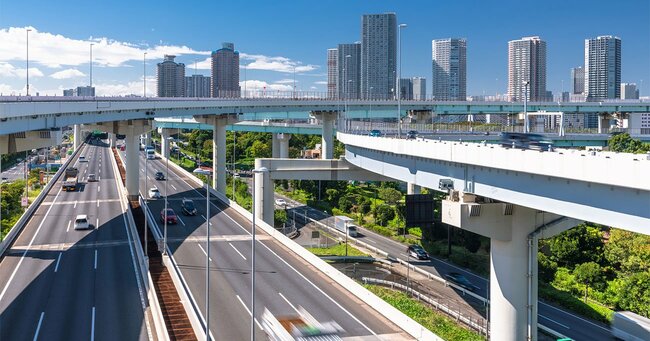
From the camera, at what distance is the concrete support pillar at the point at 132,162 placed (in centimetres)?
6300

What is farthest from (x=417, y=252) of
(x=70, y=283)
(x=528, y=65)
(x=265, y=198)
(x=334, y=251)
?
Result: (x=528, y=65)

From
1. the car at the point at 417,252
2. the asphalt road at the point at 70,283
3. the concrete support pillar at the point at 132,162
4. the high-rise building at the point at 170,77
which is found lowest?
the car at the point at 417,252

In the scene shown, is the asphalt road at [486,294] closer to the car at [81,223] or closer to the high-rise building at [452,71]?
the car at [81,223]

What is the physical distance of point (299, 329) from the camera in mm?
20625

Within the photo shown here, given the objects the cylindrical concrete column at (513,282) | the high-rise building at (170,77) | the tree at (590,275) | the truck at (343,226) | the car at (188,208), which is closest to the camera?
the cylindrical concrete column at (513,282)

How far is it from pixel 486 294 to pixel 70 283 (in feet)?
89.9

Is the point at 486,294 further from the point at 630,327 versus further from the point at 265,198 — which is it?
the point at 265,198

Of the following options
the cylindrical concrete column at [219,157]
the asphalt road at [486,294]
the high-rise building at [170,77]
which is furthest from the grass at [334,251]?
the high-rise building at [170,77]

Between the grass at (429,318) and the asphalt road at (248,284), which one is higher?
the asphalt road at (248,284)

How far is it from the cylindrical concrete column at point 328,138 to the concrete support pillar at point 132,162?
2282 centimetres

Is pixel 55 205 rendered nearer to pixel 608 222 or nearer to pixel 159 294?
pixel 159 294

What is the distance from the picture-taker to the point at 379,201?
3317 inches

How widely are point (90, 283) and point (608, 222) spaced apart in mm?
26825

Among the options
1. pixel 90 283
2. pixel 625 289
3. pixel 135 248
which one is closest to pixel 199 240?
pixel 135 248
